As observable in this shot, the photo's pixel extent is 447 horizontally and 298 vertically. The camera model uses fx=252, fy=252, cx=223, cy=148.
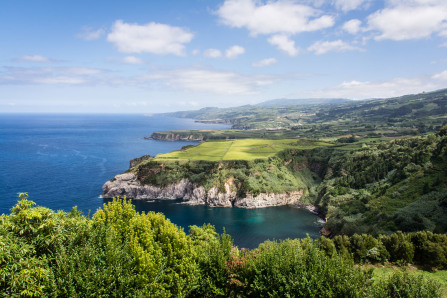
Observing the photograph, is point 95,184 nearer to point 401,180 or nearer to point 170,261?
point 170,261

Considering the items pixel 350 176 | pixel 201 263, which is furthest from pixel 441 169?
pixel 201 263

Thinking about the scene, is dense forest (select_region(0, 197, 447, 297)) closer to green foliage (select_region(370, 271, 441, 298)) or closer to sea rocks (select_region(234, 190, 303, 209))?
green foliage (select_region(370, 271, 441, 298))

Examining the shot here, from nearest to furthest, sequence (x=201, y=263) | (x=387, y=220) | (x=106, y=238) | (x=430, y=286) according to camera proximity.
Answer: (x=430, y=286)
(x=106, y=238)
(x=201, y=263)
(x=387, y=220)

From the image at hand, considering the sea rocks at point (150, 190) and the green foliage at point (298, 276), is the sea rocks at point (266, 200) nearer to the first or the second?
the sea rocks at point (150, 190)

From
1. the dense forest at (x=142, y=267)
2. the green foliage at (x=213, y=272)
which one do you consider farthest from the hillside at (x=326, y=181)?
the green foliage at (x=213, y=272)

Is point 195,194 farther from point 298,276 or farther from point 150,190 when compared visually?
point 298,276

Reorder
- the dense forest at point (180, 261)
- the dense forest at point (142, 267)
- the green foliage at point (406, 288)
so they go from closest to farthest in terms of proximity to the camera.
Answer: the green foliage at point (406, 288), the dense forest at point (142, 267), the dense forest at point (180, 261)

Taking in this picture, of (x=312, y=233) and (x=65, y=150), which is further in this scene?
(x=65, y=150)
